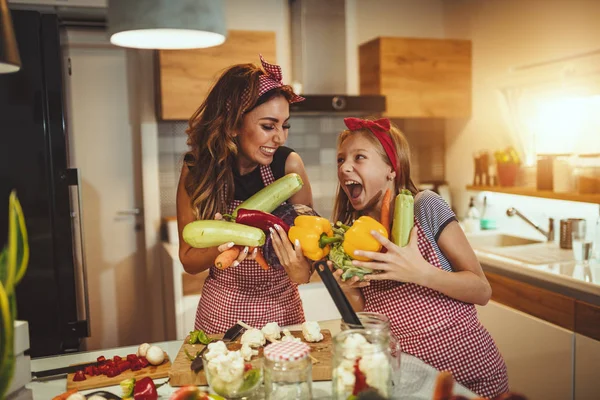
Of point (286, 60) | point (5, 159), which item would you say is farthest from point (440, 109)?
point (5, 159)

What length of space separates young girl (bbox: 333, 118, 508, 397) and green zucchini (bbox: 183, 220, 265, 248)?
23 centimetres

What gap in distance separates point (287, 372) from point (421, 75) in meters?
3.06

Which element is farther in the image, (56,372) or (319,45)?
(319,45)

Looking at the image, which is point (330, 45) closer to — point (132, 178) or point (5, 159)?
point (132, 178)

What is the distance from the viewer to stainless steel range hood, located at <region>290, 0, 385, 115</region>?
12.2ft

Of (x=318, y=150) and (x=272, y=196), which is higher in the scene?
(x=318, y=150)

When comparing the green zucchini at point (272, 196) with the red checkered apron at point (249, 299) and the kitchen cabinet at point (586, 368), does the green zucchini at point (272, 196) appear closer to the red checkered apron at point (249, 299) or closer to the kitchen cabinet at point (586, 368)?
the red checkered apron at point (249, 299)

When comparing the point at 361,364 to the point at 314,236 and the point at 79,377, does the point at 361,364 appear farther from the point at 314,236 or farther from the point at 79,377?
the point at 79,377

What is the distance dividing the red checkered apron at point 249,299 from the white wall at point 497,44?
1.93 metres

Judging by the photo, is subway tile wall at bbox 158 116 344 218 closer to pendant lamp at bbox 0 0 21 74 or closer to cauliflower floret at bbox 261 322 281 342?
cauliflower floret at bbox 261 322 281 342

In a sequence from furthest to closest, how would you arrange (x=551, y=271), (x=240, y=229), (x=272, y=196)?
(x=551, y=271) → (x=272, y=196) → (x=240, y=229)

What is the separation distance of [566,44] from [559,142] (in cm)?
54

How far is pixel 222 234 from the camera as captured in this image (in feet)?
4.72

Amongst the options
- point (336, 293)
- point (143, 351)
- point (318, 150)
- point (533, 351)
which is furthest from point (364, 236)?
point (318, 150)
